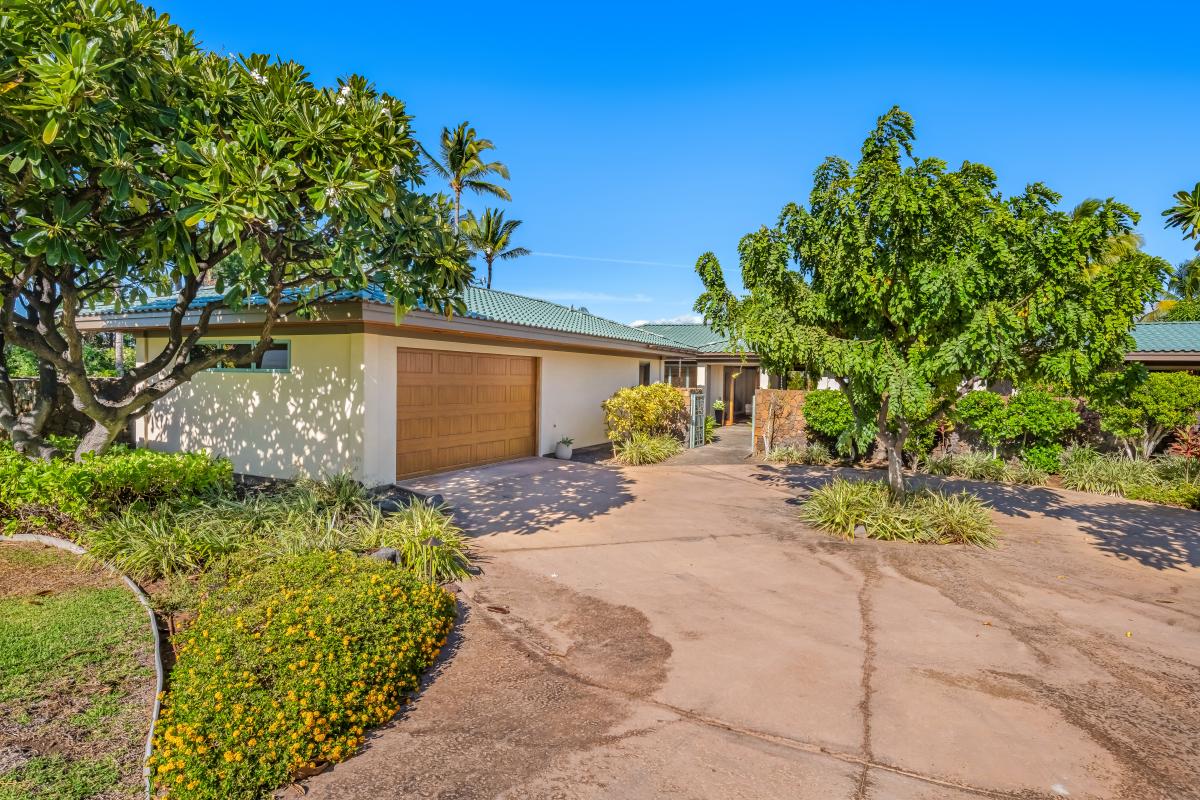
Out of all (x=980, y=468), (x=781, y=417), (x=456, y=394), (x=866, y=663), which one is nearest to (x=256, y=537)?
(x=456, y=394)

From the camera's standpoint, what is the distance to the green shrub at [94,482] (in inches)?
247

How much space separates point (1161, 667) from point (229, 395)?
501 inches

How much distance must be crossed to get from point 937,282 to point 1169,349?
12.4 m

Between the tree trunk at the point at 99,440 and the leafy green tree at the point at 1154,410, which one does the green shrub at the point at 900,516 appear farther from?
the tree trunk at the point at 99,440

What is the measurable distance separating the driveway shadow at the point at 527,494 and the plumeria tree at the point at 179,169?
10.6ft

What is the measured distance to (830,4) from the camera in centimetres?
940

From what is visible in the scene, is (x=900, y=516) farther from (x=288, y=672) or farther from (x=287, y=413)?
(x=287, y=413)

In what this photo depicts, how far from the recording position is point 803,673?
13.9ft

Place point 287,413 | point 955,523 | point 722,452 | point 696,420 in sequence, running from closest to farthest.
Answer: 1. point 955,523
2. point 287,413
3. point 722,452
4. point 696,420

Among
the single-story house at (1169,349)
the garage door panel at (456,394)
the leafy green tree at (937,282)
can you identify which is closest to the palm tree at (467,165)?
the garage door panel at (456,394)

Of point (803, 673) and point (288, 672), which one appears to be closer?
point (288, 672)

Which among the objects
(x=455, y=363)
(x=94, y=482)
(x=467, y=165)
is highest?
(x=467, y=165)

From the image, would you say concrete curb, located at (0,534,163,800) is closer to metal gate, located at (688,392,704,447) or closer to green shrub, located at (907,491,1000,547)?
green shrub, located at (907,491,1000,547)

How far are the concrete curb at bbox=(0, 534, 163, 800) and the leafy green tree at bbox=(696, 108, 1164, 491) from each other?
6.86 meters
